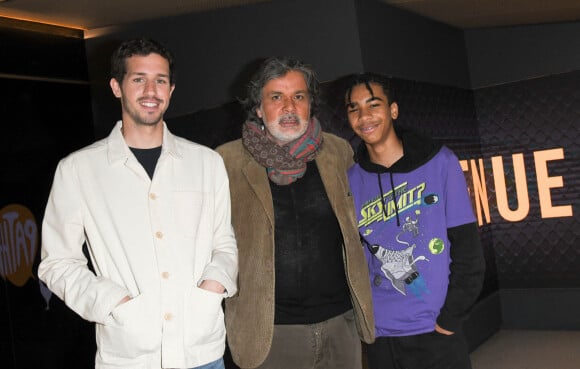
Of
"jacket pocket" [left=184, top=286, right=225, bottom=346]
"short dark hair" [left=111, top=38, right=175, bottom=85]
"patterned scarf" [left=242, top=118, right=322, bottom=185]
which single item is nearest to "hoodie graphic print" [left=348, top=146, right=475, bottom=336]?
"patterned scarf" [left=242, top=118, right=322, bottom=185]

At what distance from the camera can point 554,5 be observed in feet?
15.0

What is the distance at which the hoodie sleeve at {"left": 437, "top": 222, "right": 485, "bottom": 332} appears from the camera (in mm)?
2305

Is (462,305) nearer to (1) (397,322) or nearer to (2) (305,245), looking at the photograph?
(1) (397,322)

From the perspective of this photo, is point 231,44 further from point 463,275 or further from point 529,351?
point 529,351

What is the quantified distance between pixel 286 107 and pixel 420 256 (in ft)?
2.36

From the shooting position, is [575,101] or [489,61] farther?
[489,61]

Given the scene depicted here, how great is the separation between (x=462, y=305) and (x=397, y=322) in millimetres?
230

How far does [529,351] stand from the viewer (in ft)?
16.4

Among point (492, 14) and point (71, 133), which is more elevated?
point (492, 14)

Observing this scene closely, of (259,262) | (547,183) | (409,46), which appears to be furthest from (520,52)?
(259,262)

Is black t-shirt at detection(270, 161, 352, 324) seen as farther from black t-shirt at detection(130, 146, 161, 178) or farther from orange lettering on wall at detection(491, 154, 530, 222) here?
orange lettering on wall at detection(491, 154, 530, 222)

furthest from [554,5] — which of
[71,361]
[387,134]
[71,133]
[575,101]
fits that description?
[71,361]

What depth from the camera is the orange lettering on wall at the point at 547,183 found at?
534 centimetres

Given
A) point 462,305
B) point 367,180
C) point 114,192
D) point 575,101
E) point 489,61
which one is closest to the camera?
point 114,192
